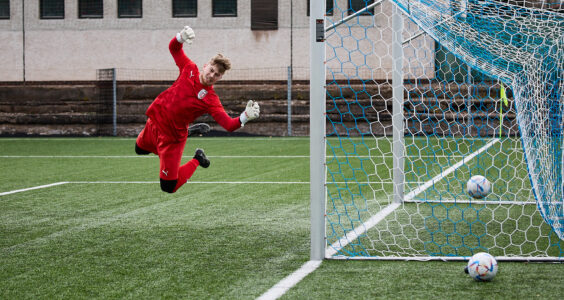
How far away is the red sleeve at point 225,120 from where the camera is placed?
543 centimetres

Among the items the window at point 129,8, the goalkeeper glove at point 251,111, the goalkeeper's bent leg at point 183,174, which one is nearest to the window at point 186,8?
the window at point 129,8

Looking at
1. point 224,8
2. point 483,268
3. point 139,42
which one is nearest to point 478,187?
point 483,268

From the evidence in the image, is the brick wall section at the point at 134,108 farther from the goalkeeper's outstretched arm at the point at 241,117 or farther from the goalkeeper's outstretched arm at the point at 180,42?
the goalkeeper's outstretched arm at the point at 241,117

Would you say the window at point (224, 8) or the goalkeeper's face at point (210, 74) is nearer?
the goalkeeper's face at point (210, 74)

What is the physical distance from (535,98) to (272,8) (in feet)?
63.5

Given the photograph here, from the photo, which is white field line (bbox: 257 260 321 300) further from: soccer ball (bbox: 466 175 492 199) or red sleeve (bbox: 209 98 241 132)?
soccer ball (bbox: 466 175 492 199)

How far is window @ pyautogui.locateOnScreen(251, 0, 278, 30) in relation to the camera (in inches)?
960

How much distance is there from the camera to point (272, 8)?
24.4m

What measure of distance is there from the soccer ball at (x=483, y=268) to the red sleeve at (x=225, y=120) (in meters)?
2.20

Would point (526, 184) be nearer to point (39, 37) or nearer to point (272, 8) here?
point (272, 8)

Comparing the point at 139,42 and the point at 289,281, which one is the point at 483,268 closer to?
the point at 289,281

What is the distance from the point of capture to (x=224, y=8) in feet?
81.8

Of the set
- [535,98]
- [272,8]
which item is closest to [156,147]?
[535,98]

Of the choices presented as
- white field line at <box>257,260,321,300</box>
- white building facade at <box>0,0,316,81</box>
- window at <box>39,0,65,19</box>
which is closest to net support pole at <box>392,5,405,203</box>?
white field line at <box>257,260,321,300</box>
